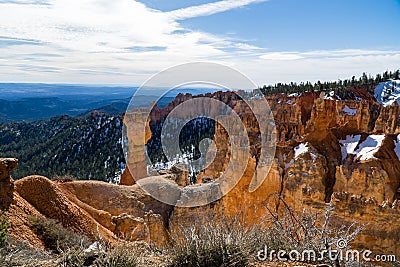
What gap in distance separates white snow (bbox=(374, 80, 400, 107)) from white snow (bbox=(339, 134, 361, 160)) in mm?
24061

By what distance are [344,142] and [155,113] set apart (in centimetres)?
3594

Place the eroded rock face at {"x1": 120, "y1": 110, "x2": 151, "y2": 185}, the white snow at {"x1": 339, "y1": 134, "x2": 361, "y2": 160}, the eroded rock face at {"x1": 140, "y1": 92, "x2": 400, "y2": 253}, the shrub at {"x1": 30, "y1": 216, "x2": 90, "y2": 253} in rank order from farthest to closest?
the eroded rock face at {"x1": 120, "y1": 110, "x2": 151, "y2": 185} → the white snow at {"x1": 339, "y1": 134, "x2": 361, "y2": 160} → the eroded rock face at {"x1": 140, "y1": 92, "x2": 400, "y2": 253} → the shrub at {"x1": 30, "y1": 216, "x2": 90, "y2": 253}

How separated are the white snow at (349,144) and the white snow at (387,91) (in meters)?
24.1

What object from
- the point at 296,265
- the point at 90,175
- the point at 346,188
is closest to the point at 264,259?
the point at 296,265

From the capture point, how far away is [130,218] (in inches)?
463

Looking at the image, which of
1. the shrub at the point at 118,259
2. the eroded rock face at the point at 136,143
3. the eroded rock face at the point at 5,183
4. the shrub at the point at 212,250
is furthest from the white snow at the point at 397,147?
the shrub at the point at 118,259

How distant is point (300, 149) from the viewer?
1745cm

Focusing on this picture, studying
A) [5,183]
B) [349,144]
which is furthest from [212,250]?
[349,144]

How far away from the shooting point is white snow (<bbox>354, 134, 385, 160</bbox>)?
637 inches

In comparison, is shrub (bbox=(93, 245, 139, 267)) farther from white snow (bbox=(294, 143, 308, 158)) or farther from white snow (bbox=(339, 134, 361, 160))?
white snow (bbox=(339, 134, 361, 160))

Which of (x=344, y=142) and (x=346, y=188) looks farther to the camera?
(x=344, y=142)

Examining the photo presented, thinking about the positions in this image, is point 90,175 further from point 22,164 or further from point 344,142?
point 344,142

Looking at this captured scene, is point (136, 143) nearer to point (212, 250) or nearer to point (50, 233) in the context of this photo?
point (50, 233)

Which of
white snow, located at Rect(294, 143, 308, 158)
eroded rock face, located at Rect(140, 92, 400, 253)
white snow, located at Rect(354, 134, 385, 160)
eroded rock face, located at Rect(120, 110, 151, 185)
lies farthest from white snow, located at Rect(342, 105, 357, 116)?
eroded rock face, located at Rect(120, 110, 151, 185)
